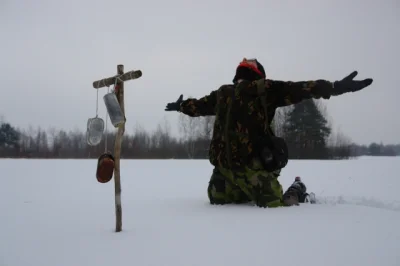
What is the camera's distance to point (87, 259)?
75.9 inches

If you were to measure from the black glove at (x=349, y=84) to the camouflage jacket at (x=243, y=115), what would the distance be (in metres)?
0.35

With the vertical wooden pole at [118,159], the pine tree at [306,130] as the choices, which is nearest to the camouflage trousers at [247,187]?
the vertical wooden pole at [118,159]

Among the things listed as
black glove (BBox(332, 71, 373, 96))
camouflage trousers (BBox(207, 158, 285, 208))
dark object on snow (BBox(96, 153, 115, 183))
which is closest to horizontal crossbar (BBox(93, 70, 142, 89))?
dark object on snow (BBox(96, 153, 115, 183))

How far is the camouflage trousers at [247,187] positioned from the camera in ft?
11.2

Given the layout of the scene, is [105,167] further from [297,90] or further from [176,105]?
[297,90]

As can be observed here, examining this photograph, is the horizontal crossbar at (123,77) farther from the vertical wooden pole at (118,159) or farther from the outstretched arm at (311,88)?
the outstretched arm at (311,88)

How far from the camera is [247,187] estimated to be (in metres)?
3.53

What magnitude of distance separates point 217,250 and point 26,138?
73.7m

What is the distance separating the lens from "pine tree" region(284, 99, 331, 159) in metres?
38.2

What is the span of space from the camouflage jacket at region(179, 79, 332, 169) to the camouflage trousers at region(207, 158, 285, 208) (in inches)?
4.1

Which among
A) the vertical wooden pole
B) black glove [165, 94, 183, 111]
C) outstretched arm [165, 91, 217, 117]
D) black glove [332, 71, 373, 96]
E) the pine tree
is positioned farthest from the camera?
the pine tree

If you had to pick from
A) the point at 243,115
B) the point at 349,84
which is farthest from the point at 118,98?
the point at 349,84

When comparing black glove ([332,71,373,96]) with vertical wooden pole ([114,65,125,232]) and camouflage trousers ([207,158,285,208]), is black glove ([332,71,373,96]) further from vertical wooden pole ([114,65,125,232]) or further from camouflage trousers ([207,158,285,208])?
vertical wooden pole ([114,65,125,232])

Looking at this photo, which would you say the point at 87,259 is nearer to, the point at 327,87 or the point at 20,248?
the point at 20,248
